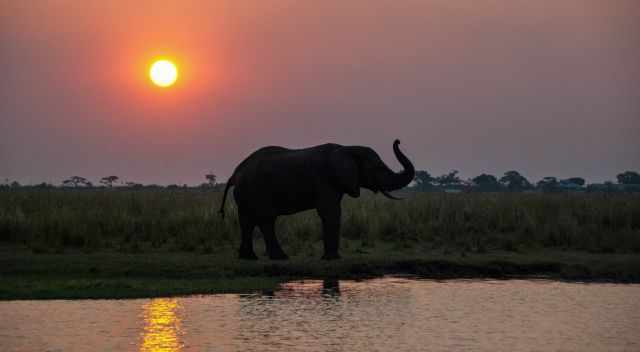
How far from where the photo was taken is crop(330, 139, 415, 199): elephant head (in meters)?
22.5

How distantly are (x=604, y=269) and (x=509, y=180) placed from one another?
360ft

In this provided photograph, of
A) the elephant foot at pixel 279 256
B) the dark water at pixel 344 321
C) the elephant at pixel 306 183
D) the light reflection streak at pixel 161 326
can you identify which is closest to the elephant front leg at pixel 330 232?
the elephant at pixel 306 183

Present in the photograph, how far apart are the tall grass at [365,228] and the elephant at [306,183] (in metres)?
1.76

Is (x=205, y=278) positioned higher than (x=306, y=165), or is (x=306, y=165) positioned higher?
(x=306, y=165)

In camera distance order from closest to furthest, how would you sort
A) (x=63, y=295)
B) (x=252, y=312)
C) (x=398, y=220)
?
1. (x=252, y=312)
2. (x=63, y=295)
3. (x=398, y=220)

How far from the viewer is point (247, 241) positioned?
22609 mm

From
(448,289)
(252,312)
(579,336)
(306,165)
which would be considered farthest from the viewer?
(306,165)

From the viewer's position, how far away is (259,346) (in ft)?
43.9

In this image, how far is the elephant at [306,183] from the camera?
2223 cm

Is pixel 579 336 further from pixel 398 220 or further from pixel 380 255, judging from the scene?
pixel 398 220

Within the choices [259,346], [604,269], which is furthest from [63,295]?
[604,269]

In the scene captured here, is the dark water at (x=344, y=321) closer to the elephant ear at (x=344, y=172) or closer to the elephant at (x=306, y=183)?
the elephant at (x=306, y=183)

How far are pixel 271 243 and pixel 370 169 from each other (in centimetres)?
270

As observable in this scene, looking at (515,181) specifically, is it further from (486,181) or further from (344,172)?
(344,172)
